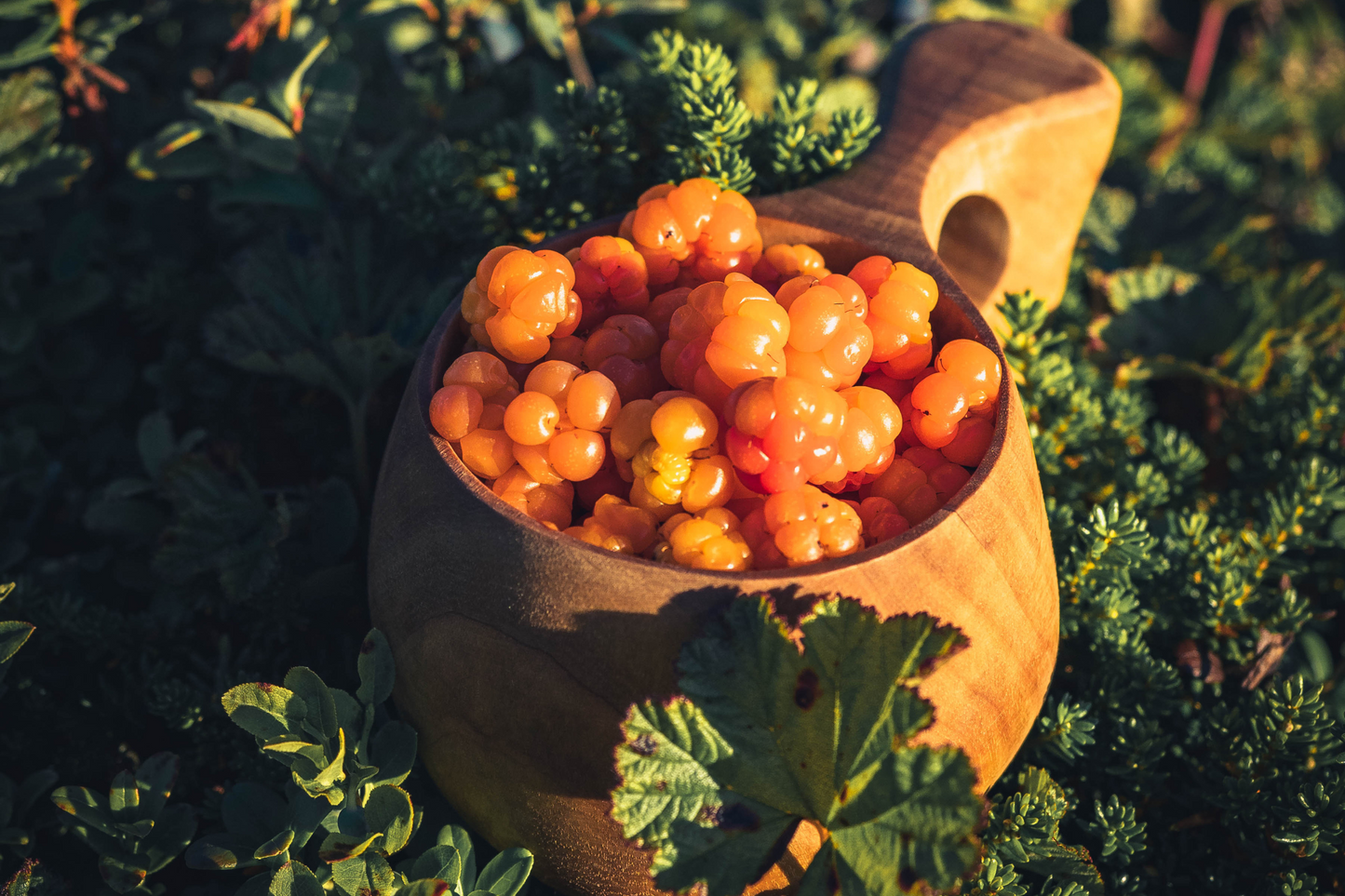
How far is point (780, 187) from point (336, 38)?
1115mm

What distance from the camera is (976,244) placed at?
6.10 ft

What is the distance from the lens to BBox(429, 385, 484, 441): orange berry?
43.4 inches

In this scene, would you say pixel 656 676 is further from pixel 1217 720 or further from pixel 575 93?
pixel 575 93

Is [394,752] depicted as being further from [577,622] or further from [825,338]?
[825,338]

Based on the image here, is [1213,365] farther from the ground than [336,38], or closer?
closer

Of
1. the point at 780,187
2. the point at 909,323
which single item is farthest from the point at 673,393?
the point at 780,187

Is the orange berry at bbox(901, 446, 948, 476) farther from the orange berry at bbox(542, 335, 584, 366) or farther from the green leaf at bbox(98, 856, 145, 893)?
the green leaf at bbox(98, 856, 145, 893)

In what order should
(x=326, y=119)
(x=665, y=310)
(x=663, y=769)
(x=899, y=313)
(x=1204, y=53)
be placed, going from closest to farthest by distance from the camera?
1. (x=663, y=769)
2. (x=899, y=313)
3. (x=665, y=310)
4. (x=326, y=119)
5. (x=1204, y=53)

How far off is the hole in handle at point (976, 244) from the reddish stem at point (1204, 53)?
56.8 inches

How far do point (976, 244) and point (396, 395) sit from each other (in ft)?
3.67

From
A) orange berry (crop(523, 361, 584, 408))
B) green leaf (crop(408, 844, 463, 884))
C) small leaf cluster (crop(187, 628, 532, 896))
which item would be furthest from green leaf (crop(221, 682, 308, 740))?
orange berry (crop(523, 361, 584, 408))

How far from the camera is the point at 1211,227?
2164 millimetres

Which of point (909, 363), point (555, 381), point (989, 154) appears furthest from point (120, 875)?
point (989, 154)

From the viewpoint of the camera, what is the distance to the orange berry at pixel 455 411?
110 centimetres
